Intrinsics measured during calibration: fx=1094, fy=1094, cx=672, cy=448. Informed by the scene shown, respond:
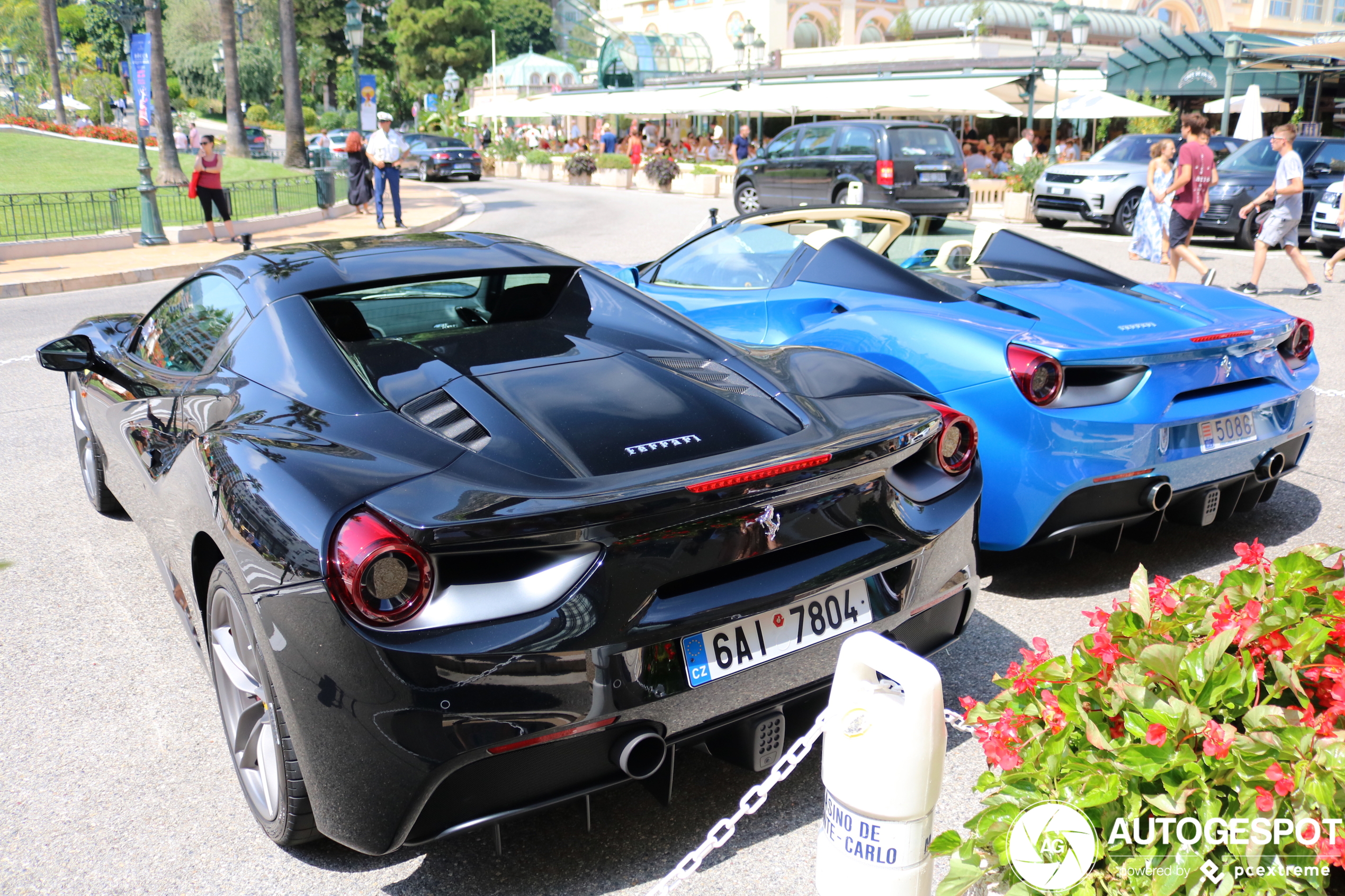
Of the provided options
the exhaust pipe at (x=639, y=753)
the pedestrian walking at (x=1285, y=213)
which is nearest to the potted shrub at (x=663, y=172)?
the pedestrian walking at (x=1285, y=213)

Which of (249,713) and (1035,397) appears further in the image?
(1035,397)

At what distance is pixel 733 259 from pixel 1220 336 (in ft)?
7.98

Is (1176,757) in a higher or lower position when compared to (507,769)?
higher

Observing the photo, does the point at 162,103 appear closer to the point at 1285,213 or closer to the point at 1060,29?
the point at 1060,29

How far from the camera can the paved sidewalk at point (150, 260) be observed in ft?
45.7

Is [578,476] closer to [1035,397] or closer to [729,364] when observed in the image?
[729,364]

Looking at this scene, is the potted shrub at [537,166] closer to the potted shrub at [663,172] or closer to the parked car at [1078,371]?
the potted shrub at [663,172]

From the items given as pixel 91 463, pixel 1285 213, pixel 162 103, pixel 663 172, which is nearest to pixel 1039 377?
pixel 91 463

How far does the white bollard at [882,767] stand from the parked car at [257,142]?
36042 mm

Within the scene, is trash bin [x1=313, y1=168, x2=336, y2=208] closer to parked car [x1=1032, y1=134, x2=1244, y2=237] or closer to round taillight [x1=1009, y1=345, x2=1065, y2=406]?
parked car [x1=1032, y1=134, x2=1244, y2=237]

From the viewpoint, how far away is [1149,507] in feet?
13.1

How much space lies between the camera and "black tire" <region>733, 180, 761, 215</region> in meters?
22.1

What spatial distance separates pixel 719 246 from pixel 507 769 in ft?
13.2

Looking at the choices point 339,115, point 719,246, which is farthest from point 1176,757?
point 339,115
